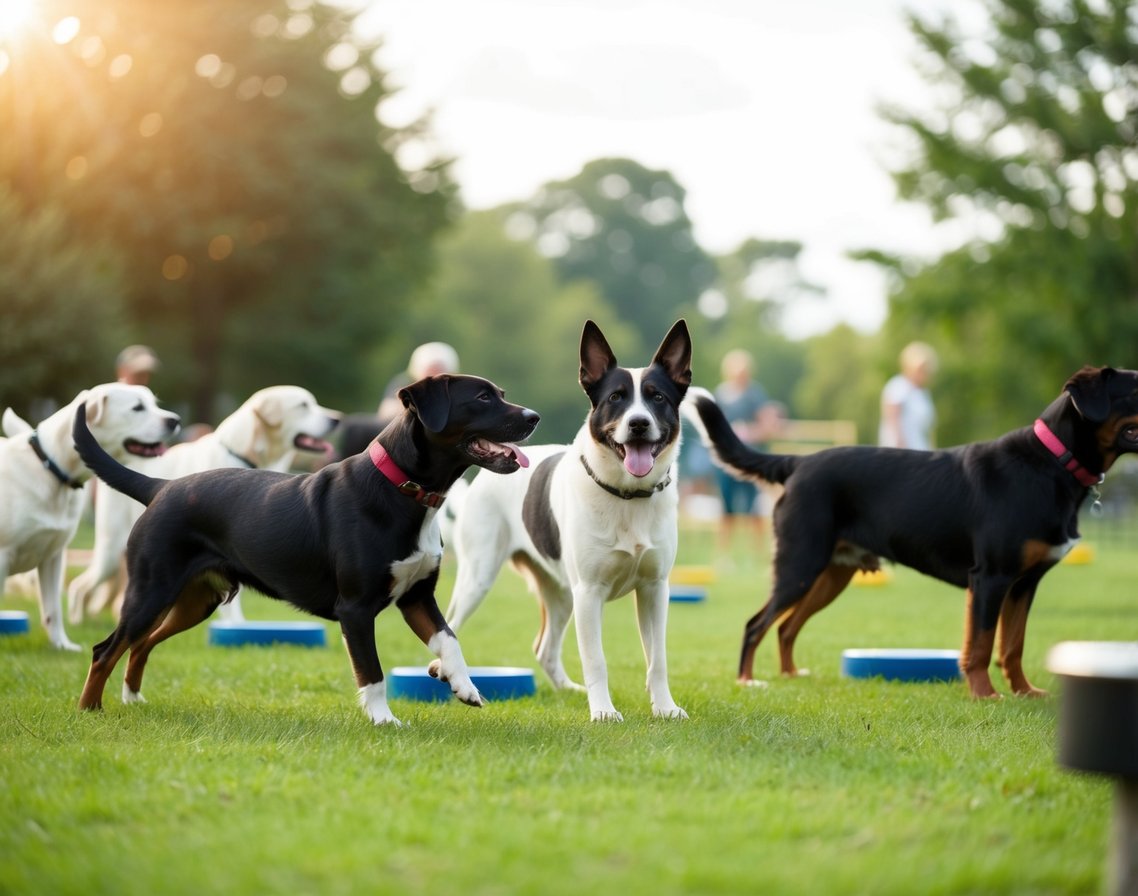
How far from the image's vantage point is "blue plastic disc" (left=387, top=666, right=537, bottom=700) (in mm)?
7180

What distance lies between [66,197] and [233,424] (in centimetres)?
2333

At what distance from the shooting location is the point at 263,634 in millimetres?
9828

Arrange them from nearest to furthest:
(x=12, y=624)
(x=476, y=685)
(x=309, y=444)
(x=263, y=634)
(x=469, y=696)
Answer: (x=469, y=696), (x=476, y=685), (x=12, y=624), (x=263, y=634), (x=309, y=444)

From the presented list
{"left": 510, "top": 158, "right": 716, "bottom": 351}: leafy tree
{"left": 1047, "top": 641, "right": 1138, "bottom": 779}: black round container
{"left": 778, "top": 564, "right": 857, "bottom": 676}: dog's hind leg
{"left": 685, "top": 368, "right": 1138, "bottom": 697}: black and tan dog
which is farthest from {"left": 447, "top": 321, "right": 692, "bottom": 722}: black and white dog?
{"left": 510, "top": 158, "right": 716, "bottom": 351}: leafy tree

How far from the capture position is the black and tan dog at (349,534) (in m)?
6.23

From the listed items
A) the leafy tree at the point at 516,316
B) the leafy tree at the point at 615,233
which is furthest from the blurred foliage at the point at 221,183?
the leafy tree at the point at 615,233

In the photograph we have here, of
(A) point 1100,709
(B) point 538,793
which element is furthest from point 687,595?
(A) point 1100,709

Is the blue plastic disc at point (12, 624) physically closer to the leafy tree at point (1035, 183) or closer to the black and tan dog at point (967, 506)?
the black and tan dog at point (967, 506)

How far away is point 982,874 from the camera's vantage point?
362cm

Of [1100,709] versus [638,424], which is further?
[638,424]

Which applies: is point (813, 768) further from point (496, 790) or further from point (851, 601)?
point (851, 601)

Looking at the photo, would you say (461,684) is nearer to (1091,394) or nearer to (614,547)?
(614,547)

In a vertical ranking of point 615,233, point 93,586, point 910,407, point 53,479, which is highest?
point 615,233

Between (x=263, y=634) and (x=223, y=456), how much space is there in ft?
4.81
